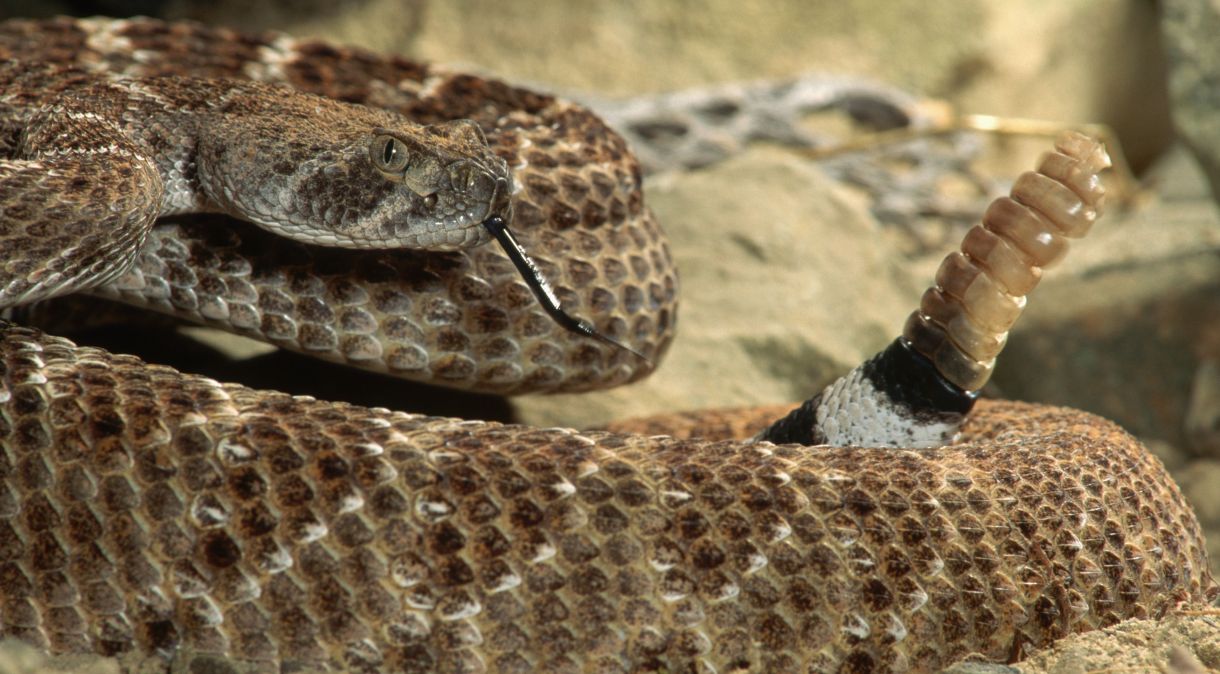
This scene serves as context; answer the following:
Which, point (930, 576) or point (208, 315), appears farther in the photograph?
point (208, 315)

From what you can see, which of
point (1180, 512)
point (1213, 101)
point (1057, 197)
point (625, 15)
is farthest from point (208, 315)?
point (625, 15)

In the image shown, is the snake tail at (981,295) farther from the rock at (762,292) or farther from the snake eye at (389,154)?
the rock at (762,292)

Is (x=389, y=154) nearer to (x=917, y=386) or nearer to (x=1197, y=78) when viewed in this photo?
(x=917, y=386)

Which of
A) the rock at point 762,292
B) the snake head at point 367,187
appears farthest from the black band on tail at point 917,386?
the rock at point 762,292

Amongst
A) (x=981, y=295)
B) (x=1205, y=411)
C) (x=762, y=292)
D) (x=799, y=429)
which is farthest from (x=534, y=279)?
(x=1205, y=411)

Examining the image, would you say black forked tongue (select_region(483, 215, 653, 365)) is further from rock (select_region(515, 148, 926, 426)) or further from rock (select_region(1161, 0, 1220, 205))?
rock (select_region(1161, 0, 1220, 205))

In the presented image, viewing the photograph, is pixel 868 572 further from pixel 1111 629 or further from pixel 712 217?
pixel 712 217

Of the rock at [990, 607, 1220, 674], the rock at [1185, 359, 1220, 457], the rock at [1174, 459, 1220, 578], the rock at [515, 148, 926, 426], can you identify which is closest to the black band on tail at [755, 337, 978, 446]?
the rock at [990, 607, 1220, 674]
